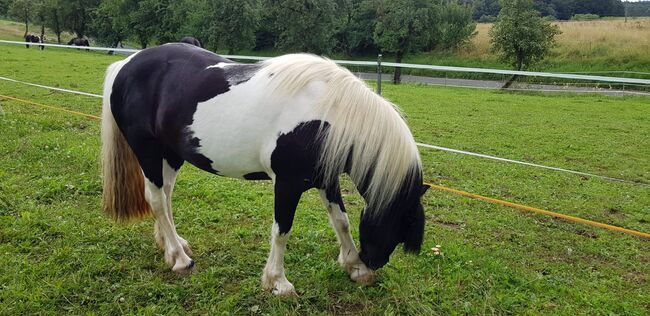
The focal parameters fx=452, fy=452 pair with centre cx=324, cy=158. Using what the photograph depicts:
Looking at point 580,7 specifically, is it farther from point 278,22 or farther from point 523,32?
point 523,32

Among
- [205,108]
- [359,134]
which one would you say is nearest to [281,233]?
[359,134]

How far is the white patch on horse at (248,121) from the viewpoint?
103 inches

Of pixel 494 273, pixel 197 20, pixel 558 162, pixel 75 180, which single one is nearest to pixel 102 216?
pixel 75 180

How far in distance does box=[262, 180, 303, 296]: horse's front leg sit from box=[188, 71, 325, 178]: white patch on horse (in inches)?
7.1

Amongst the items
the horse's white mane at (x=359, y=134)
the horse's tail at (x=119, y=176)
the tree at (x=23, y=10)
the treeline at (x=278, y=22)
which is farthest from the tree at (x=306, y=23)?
the horse's white mane at (x=359, y=134)

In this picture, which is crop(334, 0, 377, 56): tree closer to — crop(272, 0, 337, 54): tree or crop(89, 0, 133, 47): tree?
crop(272, 0, 337, 54): tree

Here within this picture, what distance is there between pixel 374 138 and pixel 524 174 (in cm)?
452

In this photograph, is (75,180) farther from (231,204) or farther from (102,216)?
(231,204)

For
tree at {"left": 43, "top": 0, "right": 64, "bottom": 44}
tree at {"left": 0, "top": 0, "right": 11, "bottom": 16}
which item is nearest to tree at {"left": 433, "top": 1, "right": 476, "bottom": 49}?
tree at {"left": 43, "top": 0, "right": 64, "bottom": 44}

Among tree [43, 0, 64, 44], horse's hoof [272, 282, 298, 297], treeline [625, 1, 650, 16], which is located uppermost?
treeline [625, 1, 650, 16]

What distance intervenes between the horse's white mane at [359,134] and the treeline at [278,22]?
89.8 feet

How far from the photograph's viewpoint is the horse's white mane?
2.58 m

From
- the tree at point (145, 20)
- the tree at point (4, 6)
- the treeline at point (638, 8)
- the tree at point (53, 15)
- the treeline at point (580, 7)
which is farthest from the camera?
the treeline at point (638, 8)

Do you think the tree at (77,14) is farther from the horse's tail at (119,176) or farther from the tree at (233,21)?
the horse's tail at (119,176)
